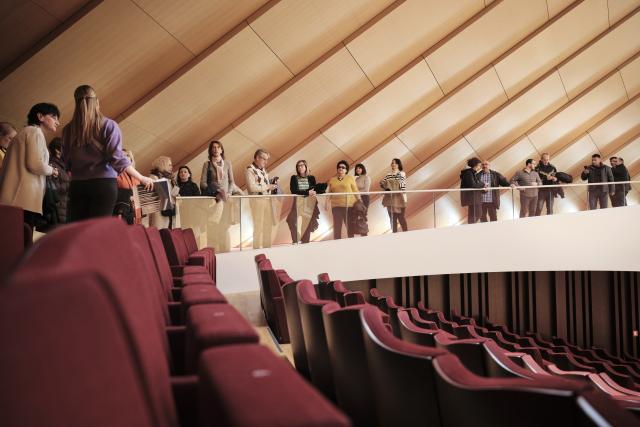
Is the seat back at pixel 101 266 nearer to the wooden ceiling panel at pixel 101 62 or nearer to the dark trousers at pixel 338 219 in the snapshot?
the wooden ceiling panel at pixel 101 62

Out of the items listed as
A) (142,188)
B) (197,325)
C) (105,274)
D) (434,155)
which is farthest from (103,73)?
(434,155)

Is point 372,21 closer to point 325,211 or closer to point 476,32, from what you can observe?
point 476,32

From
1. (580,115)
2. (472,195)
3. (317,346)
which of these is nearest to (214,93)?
(472,195)

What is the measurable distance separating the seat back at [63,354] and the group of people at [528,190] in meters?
7.98

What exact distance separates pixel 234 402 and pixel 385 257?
7014mm

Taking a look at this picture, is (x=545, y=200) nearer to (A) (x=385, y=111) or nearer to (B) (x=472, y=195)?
(B) (x=472, y=195)

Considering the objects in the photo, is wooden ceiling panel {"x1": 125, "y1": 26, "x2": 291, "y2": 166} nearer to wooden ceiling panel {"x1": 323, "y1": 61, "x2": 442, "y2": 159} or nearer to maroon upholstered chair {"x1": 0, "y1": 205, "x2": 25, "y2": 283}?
wooden ceiling panel {"x1": 323, "y1": 61, "x2": 442, "y2": 159}

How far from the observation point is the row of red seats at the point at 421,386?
101cm

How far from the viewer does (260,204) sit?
21.1 feet

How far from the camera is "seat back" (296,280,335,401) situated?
1.84m

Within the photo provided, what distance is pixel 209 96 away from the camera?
809cm

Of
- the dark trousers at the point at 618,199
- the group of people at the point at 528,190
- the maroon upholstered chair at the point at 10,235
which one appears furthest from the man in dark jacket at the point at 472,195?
the maroon upholstered chair at the point at 10,235

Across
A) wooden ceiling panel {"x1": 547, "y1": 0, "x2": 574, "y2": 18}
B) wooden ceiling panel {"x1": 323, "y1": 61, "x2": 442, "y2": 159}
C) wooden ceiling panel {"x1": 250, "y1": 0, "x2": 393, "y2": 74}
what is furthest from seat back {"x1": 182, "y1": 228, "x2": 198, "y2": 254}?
wooden ceiling panel {"x1": 547, "y1": 0, "x2": 574, "y2": 18}

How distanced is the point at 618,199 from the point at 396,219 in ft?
11.9
